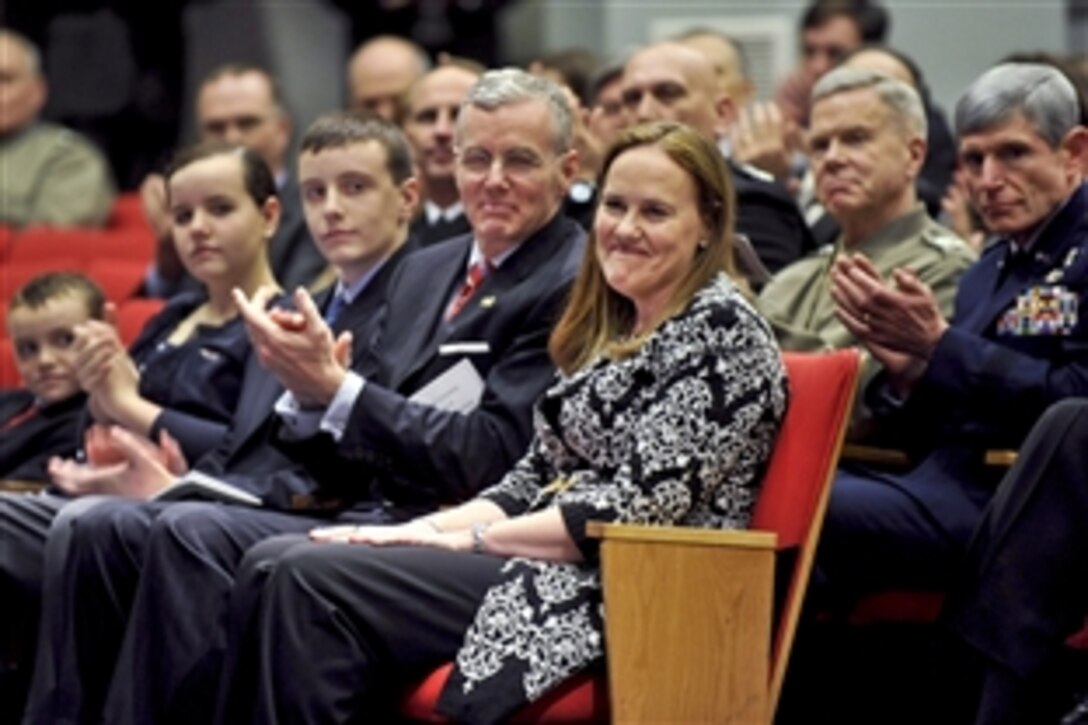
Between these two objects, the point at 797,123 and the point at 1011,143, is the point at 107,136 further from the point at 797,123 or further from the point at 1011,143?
the point at 1011,143

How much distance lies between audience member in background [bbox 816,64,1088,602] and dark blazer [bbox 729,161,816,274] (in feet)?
2.55

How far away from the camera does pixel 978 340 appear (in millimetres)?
4125

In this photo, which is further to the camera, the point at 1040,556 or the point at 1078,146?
the point at 1078,146

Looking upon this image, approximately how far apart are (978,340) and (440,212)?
72.4 inches

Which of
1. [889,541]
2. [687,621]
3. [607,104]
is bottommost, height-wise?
[889,541]

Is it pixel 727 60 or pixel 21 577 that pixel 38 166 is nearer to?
pixel 727 60

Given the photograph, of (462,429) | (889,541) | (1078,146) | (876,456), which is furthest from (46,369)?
(1078,146)

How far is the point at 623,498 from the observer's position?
3.60 m

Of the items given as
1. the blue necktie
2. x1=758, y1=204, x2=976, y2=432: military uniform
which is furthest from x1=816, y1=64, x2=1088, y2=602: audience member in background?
the blue necktie

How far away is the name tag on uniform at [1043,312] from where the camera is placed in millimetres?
4133

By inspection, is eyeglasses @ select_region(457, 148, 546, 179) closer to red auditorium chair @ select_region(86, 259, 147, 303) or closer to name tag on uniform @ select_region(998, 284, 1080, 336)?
name tag on uniform @ select_region(998, 284, 1080, 336)

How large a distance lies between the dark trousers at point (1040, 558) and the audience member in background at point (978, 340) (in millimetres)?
323

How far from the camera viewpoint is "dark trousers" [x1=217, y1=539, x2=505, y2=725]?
3.64 meters

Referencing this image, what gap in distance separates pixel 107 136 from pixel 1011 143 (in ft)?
14.6
